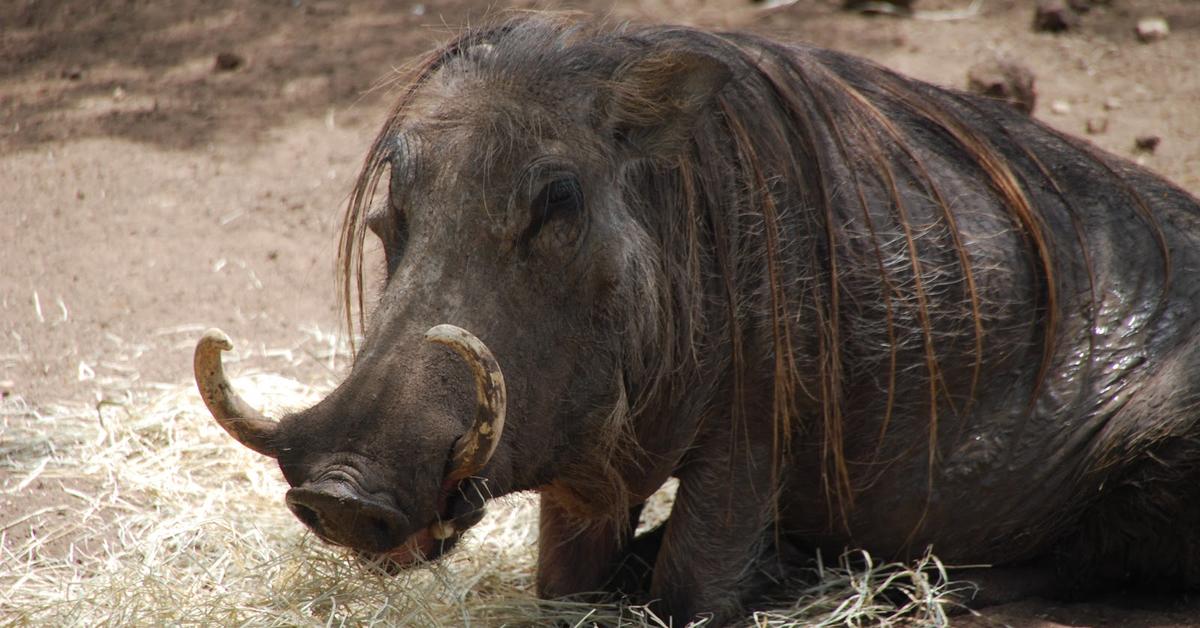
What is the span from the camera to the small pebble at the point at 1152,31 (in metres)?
6.53

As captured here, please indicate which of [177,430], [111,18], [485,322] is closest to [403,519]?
[485,322]

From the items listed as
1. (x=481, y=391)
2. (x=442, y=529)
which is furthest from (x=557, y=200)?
(x=442, y=529)

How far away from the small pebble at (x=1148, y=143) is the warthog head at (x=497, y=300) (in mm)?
3373

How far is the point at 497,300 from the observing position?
8.37ft

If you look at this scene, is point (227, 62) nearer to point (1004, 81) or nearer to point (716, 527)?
point (1004, 81)

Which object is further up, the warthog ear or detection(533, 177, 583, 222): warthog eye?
the warthog ear

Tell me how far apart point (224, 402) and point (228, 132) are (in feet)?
12.6

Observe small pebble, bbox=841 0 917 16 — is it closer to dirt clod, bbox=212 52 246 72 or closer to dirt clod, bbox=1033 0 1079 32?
dirt clod, bbox=1033 0 1079 32

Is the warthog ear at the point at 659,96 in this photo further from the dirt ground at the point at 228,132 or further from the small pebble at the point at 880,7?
the small pebble at the point at 880,7

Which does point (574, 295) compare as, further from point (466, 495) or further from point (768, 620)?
point (768, 620)

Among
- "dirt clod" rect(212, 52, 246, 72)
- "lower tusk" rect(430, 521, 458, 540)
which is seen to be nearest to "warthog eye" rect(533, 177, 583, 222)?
"lower tusk" rect(430, 521, 458, 540)

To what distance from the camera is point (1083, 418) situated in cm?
316

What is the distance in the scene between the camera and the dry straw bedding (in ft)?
9.87

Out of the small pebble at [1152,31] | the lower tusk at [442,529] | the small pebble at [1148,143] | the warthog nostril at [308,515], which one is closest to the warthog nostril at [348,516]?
the warthog nostril at [308,515]
